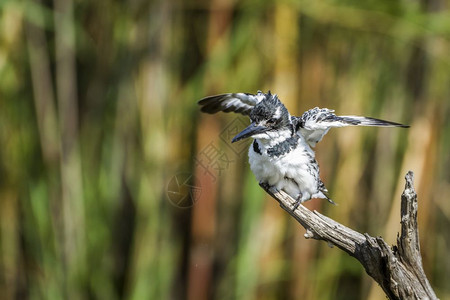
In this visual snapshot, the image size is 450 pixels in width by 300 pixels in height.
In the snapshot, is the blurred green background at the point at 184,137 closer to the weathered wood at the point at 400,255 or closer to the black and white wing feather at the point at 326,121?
the black and white wing feather at the point at 326,121

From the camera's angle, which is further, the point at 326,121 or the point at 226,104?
the point at 226,104

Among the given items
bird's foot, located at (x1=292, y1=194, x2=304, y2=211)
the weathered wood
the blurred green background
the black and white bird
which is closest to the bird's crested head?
the black and white bird

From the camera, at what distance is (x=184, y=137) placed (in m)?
2.88

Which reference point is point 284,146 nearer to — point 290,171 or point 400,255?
point 290,171

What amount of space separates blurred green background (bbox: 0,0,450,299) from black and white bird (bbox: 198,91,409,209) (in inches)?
39.5

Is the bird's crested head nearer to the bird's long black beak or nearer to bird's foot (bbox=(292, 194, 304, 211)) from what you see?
the bird's long black beak

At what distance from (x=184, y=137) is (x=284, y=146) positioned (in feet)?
4.58

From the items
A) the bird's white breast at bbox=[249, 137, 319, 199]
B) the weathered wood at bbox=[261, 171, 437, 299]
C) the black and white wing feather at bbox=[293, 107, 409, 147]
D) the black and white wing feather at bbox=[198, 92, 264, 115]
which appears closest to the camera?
the weathered wood at bbox=[261, 171, 437, 299]

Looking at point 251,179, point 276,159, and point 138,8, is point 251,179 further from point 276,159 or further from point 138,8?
point 276,159

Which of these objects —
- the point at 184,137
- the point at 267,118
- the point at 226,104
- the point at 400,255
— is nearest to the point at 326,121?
the point at 267,118

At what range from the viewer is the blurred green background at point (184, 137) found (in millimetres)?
2674

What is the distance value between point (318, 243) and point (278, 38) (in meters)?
0.92

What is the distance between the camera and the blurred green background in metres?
2.67

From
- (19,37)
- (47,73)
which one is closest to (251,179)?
(47,73)
